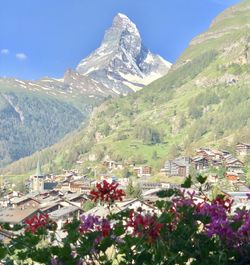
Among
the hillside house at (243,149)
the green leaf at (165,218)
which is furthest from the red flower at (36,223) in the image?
the hillside house at (243,149)

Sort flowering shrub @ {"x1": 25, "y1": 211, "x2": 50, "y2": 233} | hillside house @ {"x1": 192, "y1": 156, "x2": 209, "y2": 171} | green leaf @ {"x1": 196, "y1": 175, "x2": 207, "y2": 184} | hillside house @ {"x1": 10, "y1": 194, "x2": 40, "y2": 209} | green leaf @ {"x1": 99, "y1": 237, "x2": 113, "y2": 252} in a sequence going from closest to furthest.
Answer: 1. green leaf @ {"x1": 99, "y1": 237, "x2": 113, "y2": 252}
2. green leaf @ {"x1": 196, "y1": 175, "x2": 207, "y2": 184}
3. flowering shrub @ {"x1": 25, "y1": 211, "x2": 50, "y2": 233}
4. hillside house @ {"x1": 10, "y1": 194, "x2": 40, "y2": 209}
5. hillside house @ {"x1": 192, "y1": 156, "x2": 209, "y2": 171}

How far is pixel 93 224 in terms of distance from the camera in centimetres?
676

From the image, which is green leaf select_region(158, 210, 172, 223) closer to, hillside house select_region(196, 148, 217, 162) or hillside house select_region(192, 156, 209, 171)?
hillside house select_region(192, 156, 209, 171)

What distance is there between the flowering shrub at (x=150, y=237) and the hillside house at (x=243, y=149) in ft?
619

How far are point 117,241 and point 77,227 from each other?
21.9 inches

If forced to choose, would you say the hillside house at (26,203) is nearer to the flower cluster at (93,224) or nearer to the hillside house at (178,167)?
the hillside house at (178,167)

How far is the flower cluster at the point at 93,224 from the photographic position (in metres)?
6.60

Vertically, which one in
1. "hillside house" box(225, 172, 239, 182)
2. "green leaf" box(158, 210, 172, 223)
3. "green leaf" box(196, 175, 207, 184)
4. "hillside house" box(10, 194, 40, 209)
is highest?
"green leaf" box(196, 175, 207, 184)

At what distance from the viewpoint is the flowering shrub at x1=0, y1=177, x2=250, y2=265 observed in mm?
5941

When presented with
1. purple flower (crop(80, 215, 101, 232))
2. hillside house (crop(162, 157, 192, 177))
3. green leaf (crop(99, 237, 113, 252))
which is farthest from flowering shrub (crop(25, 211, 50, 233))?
hillside house (crop(162, 157, 192, 177))

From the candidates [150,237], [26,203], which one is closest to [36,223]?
[150,237]

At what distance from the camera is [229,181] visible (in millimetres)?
147000

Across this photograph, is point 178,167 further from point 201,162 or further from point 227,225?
point 227,225

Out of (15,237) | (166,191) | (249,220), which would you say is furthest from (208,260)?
(15,237)
